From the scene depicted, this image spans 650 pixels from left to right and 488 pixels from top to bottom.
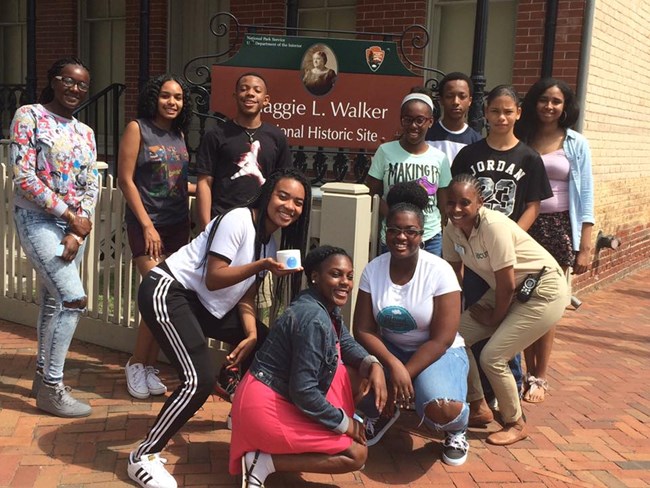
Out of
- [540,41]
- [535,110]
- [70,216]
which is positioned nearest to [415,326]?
[535,110]

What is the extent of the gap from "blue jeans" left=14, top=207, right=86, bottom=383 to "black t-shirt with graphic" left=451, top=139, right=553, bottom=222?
2271mm

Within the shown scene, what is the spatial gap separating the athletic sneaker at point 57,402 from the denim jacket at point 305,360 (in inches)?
53.2

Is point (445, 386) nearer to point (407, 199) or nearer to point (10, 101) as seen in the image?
point (407, 199)

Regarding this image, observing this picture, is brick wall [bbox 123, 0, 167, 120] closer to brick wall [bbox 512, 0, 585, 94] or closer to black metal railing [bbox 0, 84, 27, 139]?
black metal railing [bbox 0, 84, 27, 139]

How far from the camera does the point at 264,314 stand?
168 inches

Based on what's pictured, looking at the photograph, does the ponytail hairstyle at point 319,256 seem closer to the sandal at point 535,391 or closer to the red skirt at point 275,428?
the red skirt at point 275,428

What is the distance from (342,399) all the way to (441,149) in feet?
6.07

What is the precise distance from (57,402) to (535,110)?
10.6 feet

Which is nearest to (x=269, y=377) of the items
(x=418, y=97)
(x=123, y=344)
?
(x=418, y=97)

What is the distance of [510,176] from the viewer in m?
3.97

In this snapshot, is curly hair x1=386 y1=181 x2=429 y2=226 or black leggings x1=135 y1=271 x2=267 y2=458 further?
curly hair x1=386 y1=181 x2=429 y2=226

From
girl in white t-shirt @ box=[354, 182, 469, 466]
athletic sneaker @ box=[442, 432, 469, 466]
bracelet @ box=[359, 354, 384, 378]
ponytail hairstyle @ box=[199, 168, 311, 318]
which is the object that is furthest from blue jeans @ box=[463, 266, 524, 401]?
ponytail hairstyle @ box=[199, 168, 311, 318]

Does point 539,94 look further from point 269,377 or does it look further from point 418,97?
point 269,377

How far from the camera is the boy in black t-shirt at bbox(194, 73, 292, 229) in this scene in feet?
12.8
